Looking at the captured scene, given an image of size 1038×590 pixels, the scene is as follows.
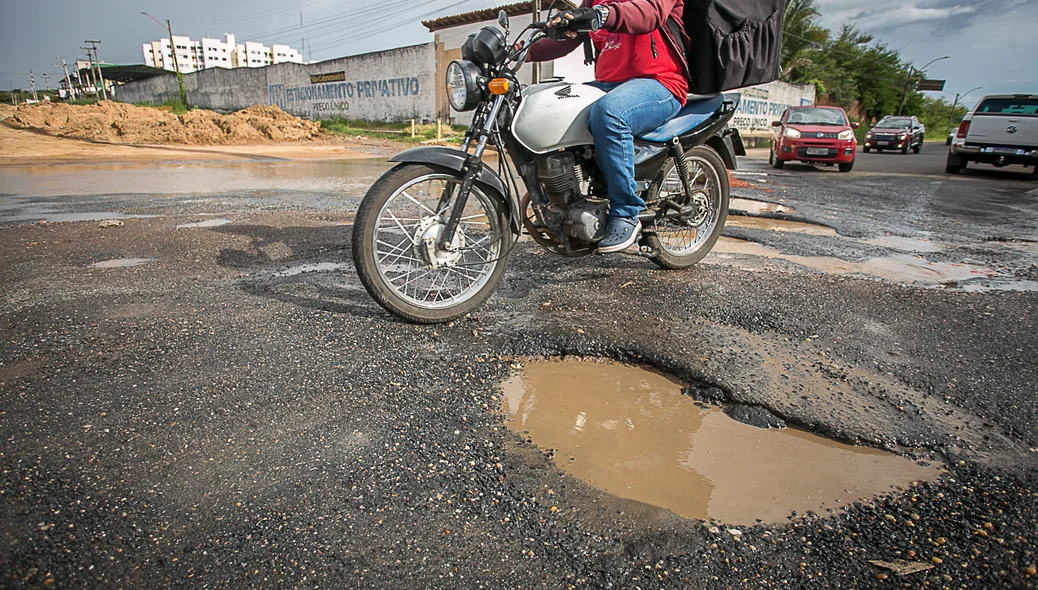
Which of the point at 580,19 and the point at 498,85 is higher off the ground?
the point at 580,19

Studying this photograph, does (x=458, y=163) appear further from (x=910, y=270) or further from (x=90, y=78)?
(x=90, y=78)

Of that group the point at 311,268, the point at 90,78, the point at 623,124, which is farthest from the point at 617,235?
the point at 90,78

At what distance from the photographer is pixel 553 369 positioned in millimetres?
2512

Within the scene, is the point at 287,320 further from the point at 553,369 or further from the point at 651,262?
the point at 651,262

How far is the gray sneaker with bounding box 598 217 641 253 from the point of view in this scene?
3.30 meters

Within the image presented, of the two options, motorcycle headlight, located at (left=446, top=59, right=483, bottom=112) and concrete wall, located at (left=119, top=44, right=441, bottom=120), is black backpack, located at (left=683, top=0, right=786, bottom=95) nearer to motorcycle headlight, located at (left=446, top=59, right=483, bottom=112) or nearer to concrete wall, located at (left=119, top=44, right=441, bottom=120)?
Answer: motorcycle headlight, located at (left=446, top=59, right=483, bottom=112)

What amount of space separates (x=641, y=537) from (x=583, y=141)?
2230mm

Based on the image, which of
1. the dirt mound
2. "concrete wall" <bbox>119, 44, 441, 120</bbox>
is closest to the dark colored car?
"concrete wall" <bbox>119, 44, 441, 120</bbox>

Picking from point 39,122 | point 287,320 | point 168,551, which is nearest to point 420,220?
point 287,320

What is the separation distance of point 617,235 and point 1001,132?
44.5 feet

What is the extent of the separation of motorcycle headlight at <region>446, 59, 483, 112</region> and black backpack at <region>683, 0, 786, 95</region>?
4.68 ft

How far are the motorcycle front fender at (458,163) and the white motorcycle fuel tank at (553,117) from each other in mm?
258

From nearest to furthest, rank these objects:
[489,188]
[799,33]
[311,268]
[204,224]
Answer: [489,188]
[311,268]
[204,224]
[799,33]

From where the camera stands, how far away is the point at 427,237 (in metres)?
2.91
